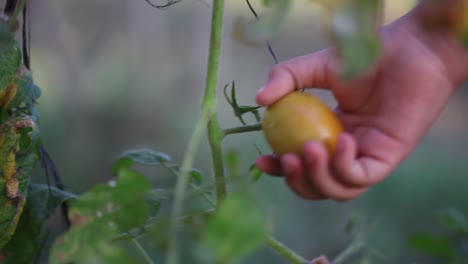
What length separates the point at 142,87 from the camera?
3.52 metres

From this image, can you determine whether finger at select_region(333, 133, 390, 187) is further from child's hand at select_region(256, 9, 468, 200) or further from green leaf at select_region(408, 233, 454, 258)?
green leaf at select_region(408, 233, 454, 258)

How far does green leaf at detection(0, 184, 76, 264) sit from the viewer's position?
0.86 m

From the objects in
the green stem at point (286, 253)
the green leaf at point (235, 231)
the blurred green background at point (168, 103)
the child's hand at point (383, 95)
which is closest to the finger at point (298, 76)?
the child's hand at point (383, 95)

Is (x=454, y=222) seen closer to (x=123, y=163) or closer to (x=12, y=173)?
(x=123, y=163)

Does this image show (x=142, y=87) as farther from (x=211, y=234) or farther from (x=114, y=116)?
(x=211, y=234)

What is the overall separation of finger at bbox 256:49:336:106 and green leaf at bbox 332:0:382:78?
27 cm

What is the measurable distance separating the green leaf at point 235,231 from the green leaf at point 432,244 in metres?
0.65

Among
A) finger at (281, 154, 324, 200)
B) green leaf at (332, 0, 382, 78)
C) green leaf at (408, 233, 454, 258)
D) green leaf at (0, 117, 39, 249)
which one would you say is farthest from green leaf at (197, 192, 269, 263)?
green leaf at (408, 233, 454, 258)

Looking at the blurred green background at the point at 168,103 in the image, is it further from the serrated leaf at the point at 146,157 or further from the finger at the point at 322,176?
the finger at the point at 322,176

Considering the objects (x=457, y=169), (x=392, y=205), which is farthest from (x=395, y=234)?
(x=457, y=169)

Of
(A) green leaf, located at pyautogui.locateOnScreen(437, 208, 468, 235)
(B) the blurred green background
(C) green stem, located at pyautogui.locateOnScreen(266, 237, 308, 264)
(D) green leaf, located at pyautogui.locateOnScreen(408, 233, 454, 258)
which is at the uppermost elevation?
(C) green stem, located at pyautogui.locateOnScreen(266, 237, 308, 264)

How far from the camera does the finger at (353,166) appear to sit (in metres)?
0.65

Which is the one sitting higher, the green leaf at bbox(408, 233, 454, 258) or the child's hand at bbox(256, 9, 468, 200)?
the child's hand at bbox(256, 9, 468, 200)

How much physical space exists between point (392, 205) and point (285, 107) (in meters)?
2.28
